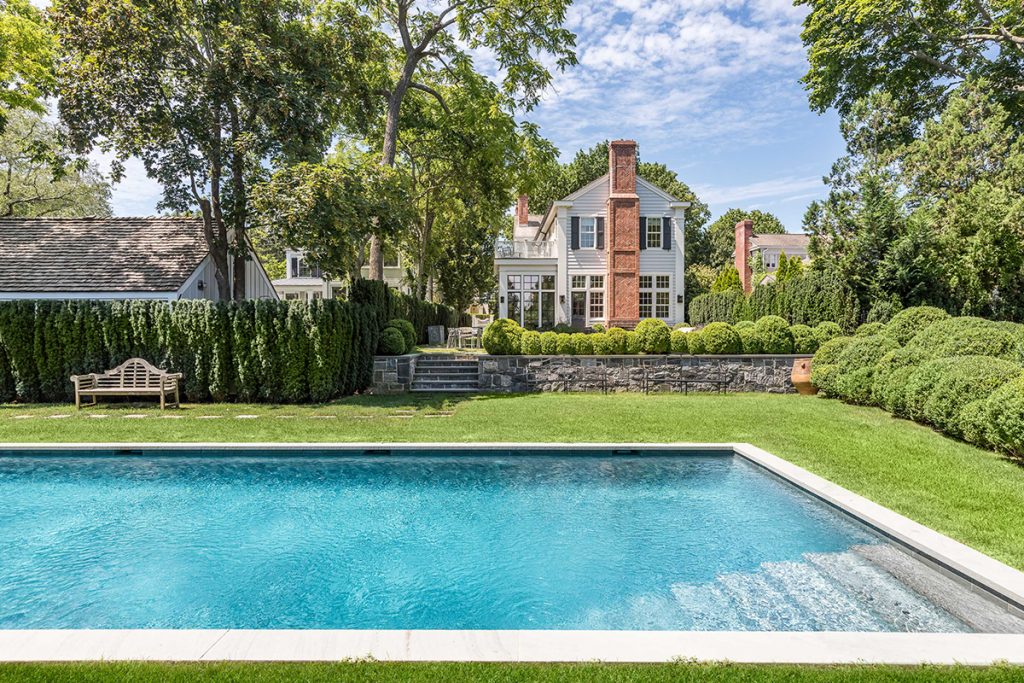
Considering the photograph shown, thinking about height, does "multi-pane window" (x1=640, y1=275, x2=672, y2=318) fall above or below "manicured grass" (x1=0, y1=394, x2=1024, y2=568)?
above

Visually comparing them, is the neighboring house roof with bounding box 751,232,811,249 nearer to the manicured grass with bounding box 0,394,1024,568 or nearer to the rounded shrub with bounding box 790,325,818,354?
the rounded shrub with bounding box 790,325,818,354

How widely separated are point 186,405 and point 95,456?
16.1 ft

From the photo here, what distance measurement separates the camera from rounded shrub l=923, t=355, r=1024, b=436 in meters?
8.16

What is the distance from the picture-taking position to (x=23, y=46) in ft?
57.9

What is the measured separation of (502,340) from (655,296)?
11.9 metres

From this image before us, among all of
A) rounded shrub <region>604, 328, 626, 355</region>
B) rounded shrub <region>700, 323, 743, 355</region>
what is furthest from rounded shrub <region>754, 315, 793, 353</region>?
rounded shrub <region>604, 328, 626, 355</region>

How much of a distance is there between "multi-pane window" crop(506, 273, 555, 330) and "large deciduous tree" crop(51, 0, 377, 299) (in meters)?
11.2

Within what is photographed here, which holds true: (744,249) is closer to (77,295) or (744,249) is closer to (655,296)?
(655,296)

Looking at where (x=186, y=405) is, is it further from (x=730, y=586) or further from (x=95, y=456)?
(x=730, y=586)

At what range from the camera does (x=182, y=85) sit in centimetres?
1362

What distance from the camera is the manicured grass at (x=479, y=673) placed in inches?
108

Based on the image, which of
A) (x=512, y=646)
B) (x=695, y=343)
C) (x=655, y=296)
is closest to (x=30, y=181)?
(x=655, y=296)

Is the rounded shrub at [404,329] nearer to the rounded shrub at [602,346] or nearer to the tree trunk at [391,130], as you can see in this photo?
the tree trunk at [391,130]

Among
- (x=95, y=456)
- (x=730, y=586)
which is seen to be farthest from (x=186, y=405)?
(x=730, y=586)
